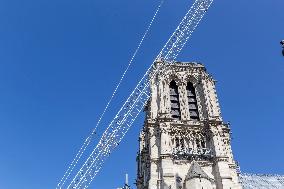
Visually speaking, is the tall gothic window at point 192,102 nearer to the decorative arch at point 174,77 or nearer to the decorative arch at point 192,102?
the decorative arch at point 192,102

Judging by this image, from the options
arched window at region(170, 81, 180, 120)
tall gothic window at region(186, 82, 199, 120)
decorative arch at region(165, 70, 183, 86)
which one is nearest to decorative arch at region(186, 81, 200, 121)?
tall gothic window at region(186, 82, 199, 120)

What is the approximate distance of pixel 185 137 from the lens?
175ft

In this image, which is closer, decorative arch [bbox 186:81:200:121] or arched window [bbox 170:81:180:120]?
arched window [bbox 170:81:180:120]

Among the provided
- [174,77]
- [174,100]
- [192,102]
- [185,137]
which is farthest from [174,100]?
[185,137]

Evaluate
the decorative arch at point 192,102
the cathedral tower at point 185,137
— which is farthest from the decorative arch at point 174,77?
the decorative arch at point 192,102

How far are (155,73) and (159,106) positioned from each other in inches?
268

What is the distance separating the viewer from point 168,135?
52688 millimetres

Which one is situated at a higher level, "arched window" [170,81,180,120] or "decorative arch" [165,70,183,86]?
"decorative arch" [165,70,183,86]

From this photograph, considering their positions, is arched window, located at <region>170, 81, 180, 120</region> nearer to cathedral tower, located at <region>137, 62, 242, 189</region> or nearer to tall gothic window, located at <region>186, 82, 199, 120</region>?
cathedral tower, located at <region>137, 62, 242, 189</region>

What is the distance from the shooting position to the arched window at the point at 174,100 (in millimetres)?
57794

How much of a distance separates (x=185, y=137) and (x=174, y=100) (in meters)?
7.89

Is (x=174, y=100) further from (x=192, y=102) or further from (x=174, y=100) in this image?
(x=192, y=102)

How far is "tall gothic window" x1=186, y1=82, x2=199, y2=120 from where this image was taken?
191 ft

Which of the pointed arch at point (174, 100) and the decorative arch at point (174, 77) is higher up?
the decorative arch at point (174, 77)
